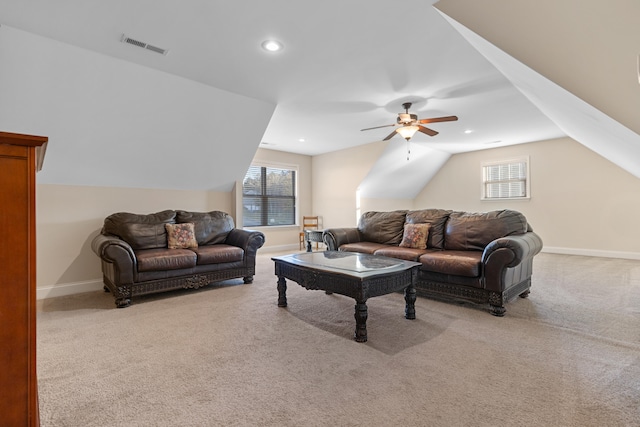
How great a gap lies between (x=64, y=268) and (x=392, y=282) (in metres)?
4.02

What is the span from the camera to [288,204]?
25.4ft

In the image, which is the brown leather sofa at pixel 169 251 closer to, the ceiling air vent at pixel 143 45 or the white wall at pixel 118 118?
the white wall at pixel 118 118

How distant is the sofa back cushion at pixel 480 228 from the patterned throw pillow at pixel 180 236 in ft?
11.0

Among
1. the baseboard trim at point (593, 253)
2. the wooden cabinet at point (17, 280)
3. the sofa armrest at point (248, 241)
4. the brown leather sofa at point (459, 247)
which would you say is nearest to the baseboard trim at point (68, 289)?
the sofa armrest at point (248, 241)

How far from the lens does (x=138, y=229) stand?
3881 millimetres

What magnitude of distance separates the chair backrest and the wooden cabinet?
6888 mm

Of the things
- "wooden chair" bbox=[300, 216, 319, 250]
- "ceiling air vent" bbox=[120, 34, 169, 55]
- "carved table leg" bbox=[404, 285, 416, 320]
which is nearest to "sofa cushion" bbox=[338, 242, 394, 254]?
"carved table leg" bbox=[404, 285, 416, 320]

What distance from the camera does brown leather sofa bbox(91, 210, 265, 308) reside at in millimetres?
3246

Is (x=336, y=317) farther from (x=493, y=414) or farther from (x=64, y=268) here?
(x=64, y=268)

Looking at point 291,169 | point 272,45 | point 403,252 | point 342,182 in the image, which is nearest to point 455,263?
point 403,252

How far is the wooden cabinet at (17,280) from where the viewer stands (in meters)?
0.84

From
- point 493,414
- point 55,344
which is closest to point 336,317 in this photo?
point 493,414

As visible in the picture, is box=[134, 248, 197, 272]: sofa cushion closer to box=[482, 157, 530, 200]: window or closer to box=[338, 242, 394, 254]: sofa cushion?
box=[338, 242, 394, 254]: sofa cushion

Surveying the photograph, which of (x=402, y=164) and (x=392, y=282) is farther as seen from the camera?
(x=402, y=164)
